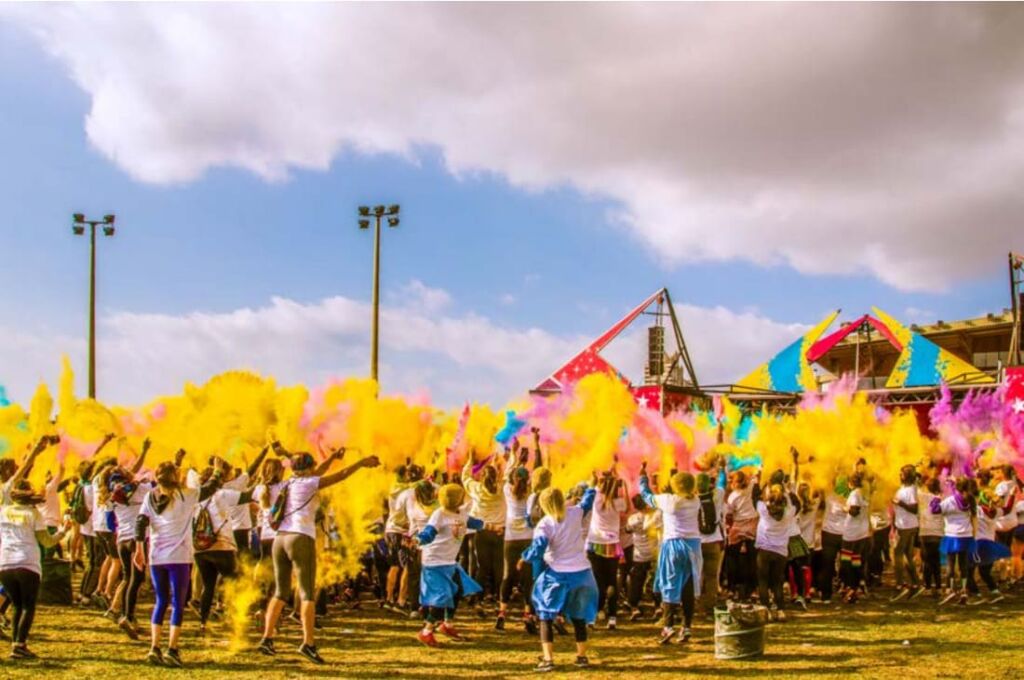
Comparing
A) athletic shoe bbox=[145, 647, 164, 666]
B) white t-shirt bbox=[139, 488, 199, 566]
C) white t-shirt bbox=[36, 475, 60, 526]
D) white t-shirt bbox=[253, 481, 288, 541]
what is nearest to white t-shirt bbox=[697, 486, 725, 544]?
white t-shirt bbox=[253, 481, 288, 541]

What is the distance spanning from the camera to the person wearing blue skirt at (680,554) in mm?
8992

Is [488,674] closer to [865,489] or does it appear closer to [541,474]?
[541,474]

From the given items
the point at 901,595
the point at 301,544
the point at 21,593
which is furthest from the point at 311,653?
the point at 901,595

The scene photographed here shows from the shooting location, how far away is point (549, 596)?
777 centimetres

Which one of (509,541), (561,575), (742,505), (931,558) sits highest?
(742,505)

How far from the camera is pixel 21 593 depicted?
7723 millimetres

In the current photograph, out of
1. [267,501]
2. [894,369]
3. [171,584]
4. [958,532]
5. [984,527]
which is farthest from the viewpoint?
[894,369]

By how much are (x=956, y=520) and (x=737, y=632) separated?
492cm

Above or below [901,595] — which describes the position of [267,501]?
above

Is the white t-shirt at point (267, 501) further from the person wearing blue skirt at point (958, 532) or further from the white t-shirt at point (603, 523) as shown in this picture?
the person wearing blue skirt at point (958, 532)

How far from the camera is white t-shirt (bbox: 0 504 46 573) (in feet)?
25.2

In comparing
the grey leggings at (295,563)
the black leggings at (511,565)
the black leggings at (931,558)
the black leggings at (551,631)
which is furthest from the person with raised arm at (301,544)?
the black leggings at (931,558)

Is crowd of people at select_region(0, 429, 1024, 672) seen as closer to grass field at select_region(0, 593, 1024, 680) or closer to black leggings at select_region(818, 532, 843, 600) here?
black leggings at select_region(818, 532, 843, 600)

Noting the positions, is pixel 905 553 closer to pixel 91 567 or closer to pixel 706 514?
pixel 706 514
